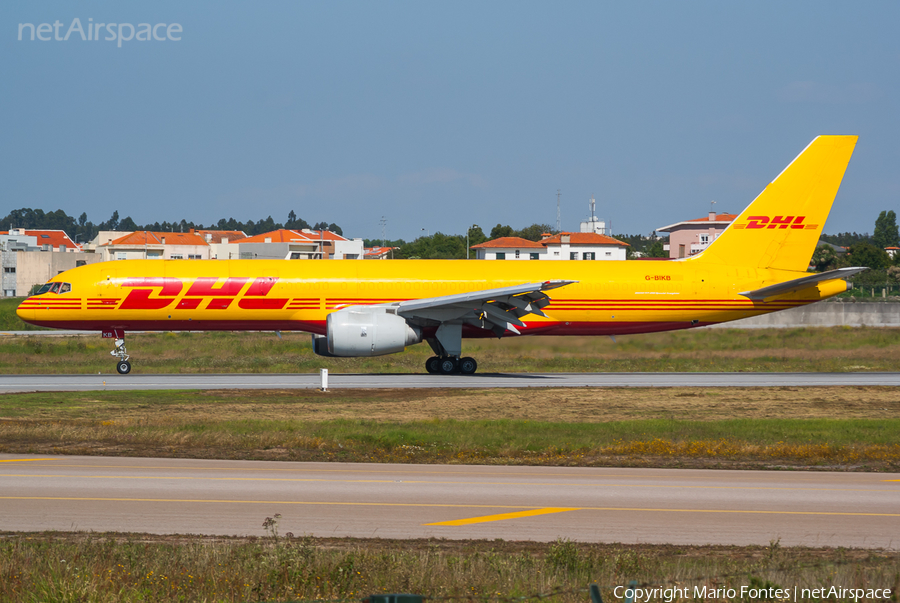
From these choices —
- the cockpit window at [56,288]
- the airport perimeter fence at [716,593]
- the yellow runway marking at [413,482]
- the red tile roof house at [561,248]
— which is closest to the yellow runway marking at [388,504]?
the yellow runway marking at [413,482]

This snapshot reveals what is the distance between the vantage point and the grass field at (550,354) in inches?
1474

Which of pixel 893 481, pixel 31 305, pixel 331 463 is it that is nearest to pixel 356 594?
pixel 331 463

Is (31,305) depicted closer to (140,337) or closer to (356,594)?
(140,337)

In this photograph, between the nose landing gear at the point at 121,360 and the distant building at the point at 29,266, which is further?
the distant building at the point at 29,266

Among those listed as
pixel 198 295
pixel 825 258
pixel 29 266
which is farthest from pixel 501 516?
pixel 29 266

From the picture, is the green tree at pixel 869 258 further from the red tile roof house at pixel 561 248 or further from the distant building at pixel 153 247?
the distant building at pixel 153 247

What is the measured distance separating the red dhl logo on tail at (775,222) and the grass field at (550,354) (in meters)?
6.21

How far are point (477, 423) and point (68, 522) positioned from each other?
12000mm

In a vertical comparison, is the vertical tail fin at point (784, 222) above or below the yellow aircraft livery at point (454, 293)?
above

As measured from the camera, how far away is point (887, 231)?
177 meters

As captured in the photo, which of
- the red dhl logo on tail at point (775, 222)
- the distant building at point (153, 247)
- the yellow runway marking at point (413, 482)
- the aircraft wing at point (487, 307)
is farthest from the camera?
the distant building at point (153, 247)

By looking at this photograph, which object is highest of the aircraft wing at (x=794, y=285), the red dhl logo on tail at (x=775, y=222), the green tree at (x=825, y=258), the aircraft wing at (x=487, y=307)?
the green tree at (x=825, y=258)

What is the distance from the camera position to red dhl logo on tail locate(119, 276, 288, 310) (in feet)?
112

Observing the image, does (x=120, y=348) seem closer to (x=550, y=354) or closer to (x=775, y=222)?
(x=550, y=354)
